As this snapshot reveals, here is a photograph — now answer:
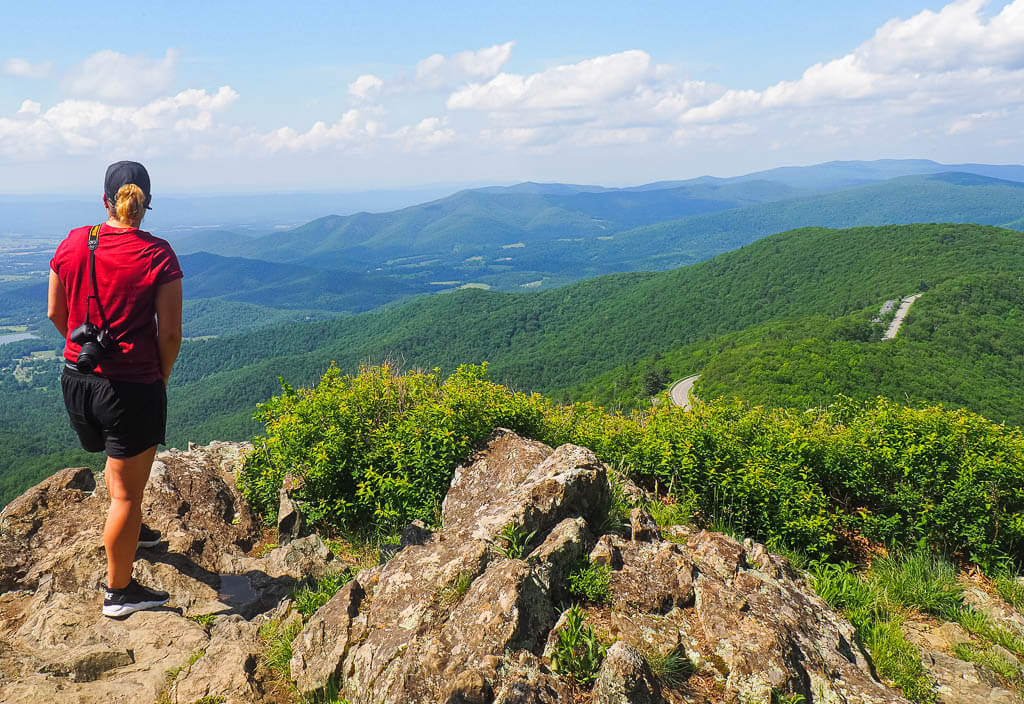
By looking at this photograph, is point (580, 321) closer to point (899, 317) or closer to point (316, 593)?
point (899, 317)

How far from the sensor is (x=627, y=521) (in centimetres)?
521

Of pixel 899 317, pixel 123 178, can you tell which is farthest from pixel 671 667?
pixel 899 317

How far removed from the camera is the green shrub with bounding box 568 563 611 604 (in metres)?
3.87

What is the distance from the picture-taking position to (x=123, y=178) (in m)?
4.04

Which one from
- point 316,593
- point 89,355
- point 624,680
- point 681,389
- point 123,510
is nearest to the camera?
point 624,680

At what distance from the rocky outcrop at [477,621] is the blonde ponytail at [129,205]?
286 centimetres

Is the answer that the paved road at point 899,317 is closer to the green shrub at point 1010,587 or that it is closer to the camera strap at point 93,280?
the green shrub at point 1010,587

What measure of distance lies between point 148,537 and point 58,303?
2401 mm

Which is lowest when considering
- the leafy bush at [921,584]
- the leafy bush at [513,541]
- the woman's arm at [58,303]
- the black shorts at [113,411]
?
the leafy bush at [921,584]

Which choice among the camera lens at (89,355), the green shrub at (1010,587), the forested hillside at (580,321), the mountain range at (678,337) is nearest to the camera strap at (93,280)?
the camera lens at (89,355)

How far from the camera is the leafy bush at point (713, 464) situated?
6004 millimetres

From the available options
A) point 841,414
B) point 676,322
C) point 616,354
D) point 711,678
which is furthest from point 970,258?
point 711,678

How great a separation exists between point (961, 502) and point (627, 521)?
3859 mm

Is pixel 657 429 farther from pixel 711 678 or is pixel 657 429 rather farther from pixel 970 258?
pixel 970 258
